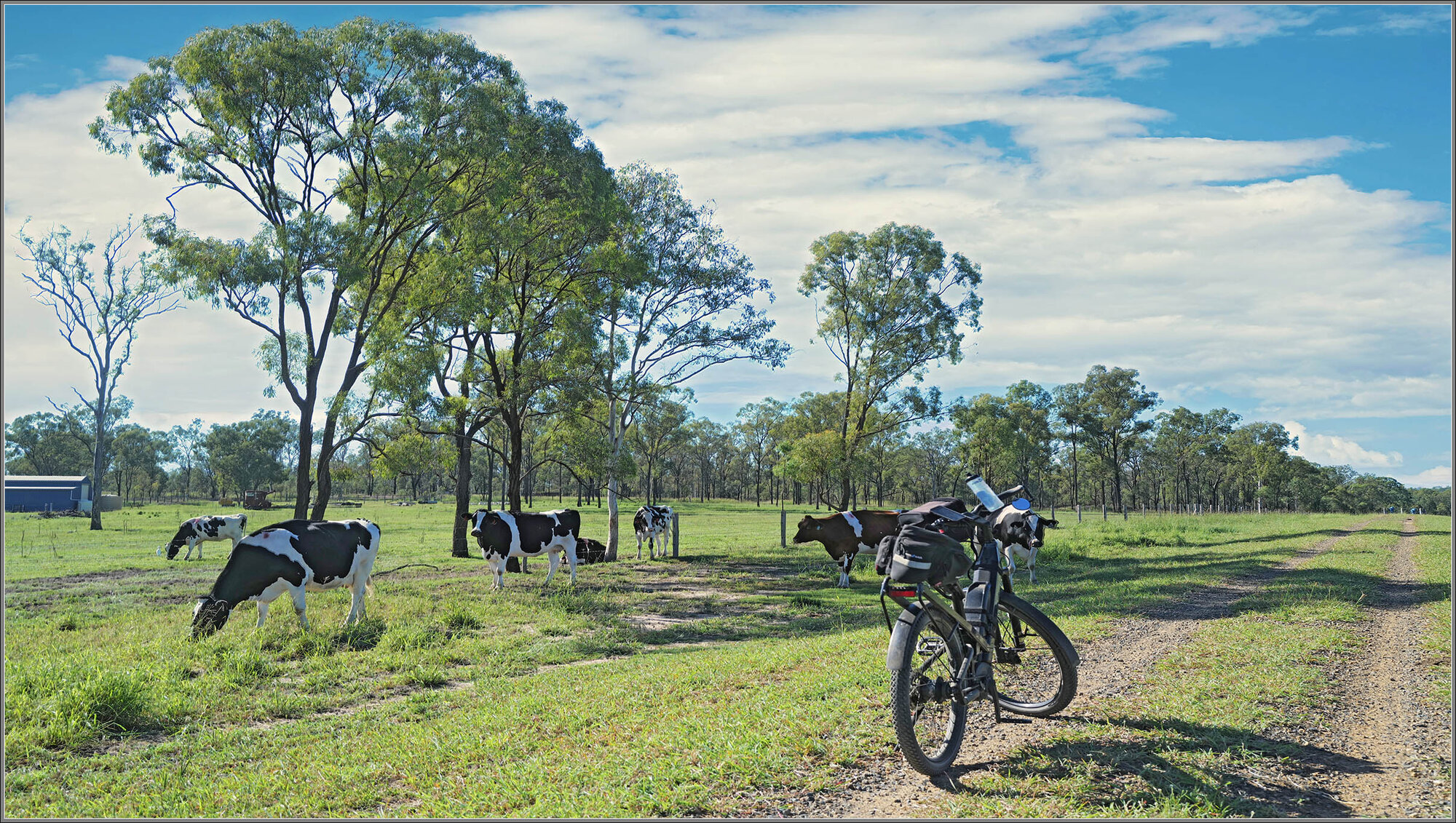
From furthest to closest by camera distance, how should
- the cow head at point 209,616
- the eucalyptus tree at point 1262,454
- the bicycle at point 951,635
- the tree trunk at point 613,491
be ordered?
the eucalyptus tree at point 1262,454 < the tree trunk at point 613,491 < the cow head at point 209,616 < the bicycle at point 951,635

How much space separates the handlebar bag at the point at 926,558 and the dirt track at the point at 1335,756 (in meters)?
1.26

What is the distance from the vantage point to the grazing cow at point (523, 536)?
18.5m

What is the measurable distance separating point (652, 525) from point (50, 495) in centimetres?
7147

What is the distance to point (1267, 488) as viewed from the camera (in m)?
79.6

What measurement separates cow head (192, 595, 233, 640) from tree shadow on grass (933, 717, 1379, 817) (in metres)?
10.7

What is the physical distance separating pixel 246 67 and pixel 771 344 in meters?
17.1

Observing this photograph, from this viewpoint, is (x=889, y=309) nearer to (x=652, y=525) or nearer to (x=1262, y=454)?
(x=652, y=525)

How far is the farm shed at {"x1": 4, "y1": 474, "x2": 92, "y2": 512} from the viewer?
68250 millimetres

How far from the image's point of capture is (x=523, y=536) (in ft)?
63.4

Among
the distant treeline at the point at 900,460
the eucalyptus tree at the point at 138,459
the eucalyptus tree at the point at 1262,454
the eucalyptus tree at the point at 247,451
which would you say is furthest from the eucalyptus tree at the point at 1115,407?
the eucalyptus tree at the point at 138,459

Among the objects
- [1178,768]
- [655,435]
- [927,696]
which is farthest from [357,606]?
[655,435]

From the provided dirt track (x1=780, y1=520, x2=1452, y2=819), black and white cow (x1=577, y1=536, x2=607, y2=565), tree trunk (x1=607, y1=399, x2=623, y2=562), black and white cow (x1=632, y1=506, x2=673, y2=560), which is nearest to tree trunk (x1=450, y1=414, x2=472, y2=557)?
black and white cow (x1=577, y1=536, x2=607, y2=565)

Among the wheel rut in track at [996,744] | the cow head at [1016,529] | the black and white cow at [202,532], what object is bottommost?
the black and white cow at [202,532]

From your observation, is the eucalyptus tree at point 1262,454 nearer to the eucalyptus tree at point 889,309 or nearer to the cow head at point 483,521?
the eucalyptus tree at point 889,309
